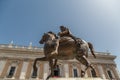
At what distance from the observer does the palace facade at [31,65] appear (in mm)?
20156

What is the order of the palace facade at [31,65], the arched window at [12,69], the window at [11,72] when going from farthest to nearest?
the palace facade at [31,65] < the arched window at [12,69] < the window at [11,72]

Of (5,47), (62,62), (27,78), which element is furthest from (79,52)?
(5,47)

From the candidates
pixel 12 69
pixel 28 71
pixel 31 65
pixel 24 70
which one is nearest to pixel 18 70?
pixel 24 70

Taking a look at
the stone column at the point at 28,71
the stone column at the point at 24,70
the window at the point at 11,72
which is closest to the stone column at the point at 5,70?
the window at the point at 11,72

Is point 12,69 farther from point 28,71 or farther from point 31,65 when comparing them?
point 31,65

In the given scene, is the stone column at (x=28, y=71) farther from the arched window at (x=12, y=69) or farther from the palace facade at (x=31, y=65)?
the arched window at (x=12, y=69)

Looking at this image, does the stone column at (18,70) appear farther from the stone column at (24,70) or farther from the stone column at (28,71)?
the stone column at (28,71)

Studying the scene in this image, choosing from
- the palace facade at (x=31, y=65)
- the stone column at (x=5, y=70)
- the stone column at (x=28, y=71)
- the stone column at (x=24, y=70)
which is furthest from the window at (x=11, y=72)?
the stone column at (x=28, y=71)

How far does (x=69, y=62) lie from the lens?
2323cm

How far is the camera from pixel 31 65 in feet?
70.4

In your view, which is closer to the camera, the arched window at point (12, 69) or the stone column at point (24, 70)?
the stone column at point (24, 70)

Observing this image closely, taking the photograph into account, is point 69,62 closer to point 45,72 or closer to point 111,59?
point 45,72

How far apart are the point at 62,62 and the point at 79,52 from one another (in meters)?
18.5

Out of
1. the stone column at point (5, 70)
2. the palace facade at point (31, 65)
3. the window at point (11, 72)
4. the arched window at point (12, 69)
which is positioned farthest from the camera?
the palace facade at point (31, 65)
